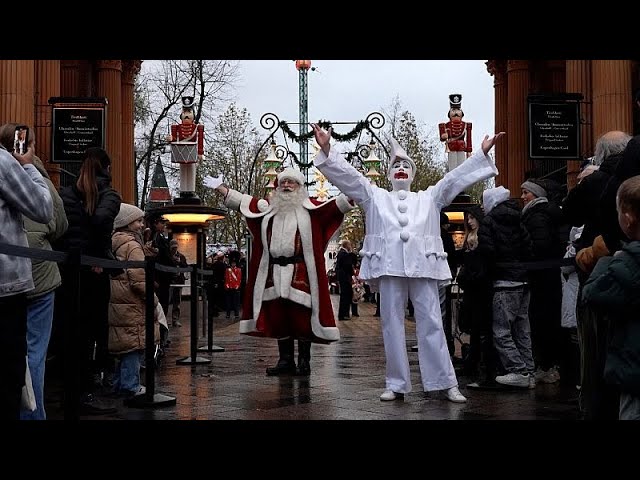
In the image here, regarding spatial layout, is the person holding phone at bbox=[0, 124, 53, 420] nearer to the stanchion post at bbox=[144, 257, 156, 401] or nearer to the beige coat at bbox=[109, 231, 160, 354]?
the stanchion post at bbox=[144, 257, 156, 401]

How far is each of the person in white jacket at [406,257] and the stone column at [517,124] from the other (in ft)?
65.7

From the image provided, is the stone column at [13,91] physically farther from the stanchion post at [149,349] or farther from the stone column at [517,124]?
the stone column at [517,124]

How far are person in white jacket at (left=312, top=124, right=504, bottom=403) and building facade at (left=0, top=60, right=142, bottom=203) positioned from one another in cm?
1116

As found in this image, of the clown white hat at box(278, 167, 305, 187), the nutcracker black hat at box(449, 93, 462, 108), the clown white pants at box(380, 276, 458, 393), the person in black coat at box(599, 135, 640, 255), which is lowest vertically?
the clown white pants at box(380, 276, 458, 393)

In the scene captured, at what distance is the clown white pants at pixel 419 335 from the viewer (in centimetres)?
795

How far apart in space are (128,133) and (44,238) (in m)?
25.3

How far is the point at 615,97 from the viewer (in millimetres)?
18703

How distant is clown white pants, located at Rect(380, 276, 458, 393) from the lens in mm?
7947

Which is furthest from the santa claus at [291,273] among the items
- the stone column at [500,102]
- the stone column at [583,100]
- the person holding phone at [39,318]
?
the stone column at [500,102]

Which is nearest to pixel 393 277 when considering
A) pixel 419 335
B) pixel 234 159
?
pixel 419 335

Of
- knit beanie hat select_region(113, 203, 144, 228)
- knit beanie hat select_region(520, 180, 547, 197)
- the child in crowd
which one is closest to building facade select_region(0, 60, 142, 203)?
knit beanie hat select_region(113, 203, 144, 228)

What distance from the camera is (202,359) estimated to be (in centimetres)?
1193
